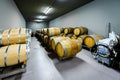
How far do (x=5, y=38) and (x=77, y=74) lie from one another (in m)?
2.19

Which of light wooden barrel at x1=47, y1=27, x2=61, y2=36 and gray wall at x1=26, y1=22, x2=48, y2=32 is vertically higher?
gray wall at x1=26, y1=22, x2=48, y2=32

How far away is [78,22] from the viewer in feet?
22.2

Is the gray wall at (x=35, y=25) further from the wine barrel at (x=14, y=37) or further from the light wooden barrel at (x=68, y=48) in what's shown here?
the wine barrel at (x=14, y=37)

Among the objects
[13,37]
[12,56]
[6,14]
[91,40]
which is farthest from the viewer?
[91,40]

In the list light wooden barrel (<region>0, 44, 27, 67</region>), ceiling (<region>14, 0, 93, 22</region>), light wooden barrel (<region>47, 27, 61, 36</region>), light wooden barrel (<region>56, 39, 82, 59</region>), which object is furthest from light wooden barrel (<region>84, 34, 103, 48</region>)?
light wooden barrel (<region>0, 44, 27, 67</region>)

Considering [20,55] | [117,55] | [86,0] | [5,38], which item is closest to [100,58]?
[117,55]

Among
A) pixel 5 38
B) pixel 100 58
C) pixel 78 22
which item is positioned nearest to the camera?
pixel 5 38

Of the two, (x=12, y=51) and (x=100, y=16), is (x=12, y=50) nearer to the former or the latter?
(x=12, y=51)

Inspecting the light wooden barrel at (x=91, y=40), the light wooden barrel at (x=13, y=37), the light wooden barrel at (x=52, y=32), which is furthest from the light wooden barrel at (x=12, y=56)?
the light wooden barrel at (x=91, y=40)

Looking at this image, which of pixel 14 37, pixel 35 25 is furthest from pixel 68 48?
pixel 35 25

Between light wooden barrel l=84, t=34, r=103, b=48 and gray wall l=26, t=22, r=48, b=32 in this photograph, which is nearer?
light wooden barrel l=84, t=34, r=103, b=48

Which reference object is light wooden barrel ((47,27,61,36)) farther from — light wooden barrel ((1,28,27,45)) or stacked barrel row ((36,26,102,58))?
light wooden barrel ((1,28,27,45))

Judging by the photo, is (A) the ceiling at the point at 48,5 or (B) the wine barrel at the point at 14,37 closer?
(B) the wine barrel at the point at 14,37

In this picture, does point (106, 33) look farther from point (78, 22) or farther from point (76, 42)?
point (78, 22)
